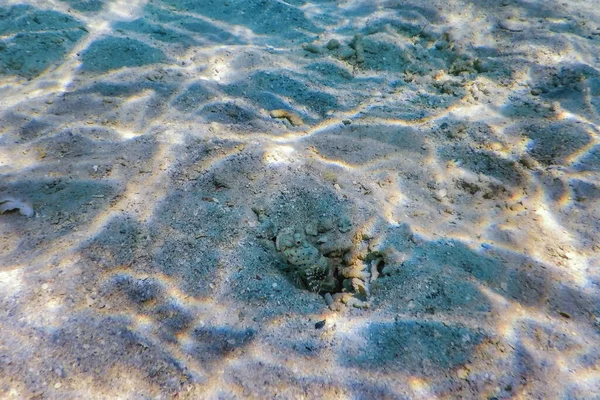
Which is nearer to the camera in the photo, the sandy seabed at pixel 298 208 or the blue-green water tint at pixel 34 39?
the sandy seabed at pixel 298 208

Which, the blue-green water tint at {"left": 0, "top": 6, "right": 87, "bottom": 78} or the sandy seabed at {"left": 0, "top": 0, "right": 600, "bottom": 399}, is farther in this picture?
the blue-green water tint at {"left": 0, "top": 6, "right": 87, "bottom": 78}

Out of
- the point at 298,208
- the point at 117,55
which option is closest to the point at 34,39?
the point at 117,55

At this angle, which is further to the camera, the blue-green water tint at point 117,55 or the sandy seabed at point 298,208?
the blue-green water tint at point 117,55

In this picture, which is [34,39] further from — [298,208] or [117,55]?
[298,208]

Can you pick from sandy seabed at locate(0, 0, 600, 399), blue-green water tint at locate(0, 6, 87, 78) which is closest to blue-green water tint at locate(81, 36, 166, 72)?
sandy seabed at locate(0, 0, 600, 399)

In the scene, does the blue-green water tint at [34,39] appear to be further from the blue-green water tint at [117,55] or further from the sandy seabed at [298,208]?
the blue-green water tint at [117,55]

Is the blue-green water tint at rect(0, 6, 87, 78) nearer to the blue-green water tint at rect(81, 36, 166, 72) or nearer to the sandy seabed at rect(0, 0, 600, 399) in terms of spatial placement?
the sandy seabed at rect(0, 0, 600, 399)

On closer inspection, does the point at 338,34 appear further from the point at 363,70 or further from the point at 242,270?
the point at 242,270

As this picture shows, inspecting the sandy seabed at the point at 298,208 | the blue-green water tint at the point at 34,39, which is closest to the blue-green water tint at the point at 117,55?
the sandy seabed at the point at 298,208
